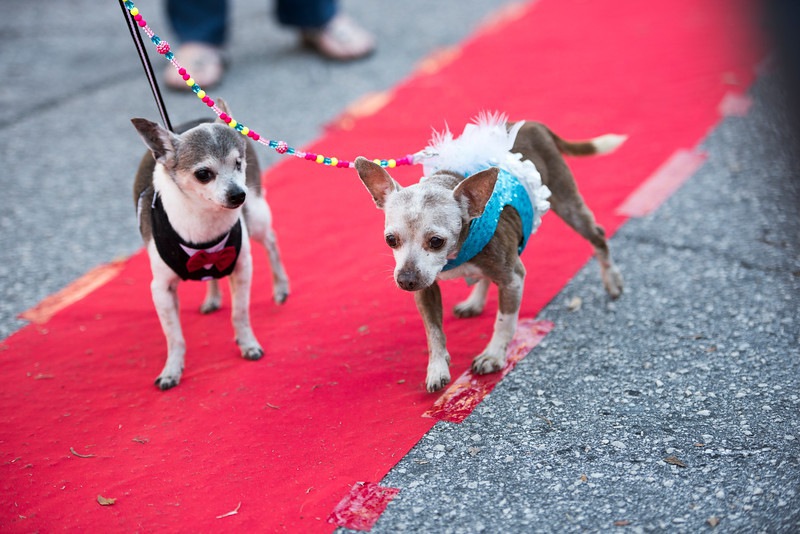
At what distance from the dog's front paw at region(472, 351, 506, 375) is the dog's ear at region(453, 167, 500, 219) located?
0.65 m

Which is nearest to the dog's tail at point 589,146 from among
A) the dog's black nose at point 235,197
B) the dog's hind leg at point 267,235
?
the dog's hind leg at point 267,235

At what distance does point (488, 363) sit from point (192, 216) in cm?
127

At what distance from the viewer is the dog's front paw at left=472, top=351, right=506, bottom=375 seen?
3.20 meters

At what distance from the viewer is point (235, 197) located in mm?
2988

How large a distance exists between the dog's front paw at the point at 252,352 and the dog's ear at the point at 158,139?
86 cm

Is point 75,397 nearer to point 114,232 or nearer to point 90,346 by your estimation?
point 90,346

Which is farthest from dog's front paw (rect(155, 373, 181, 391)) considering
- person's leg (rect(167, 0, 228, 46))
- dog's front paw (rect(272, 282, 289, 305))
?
person's leg (rect(167, 0, 228, 46))

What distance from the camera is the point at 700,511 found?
7.91 feet

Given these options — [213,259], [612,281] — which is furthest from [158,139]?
[612,281]

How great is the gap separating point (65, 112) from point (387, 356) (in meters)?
4.13

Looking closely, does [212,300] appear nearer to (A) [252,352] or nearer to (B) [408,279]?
(A) [252,352]

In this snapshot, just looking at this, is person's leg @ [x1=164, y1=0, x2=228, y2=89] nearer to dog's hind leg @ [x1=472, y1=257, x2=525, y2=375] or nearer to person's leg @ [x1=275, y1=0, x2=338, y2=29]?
person's leg @ [x1=275, y1=0, x2=338, y2=29]

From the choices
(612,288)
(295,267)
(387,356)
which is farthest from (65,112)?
(612,288)

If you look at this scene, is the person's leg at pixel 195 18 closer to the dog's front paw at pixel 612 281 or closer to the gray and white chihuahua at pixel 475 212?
the gray and white chihuahua at pixel 475 212
